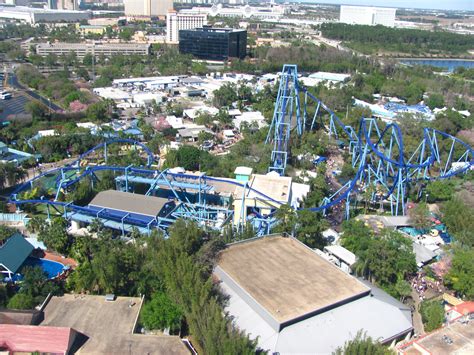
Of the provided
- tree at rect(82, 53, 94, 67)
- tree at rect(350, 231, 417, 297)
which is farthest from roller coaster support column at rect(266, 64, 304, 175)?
tree at rect(82, 53, 94, 67)

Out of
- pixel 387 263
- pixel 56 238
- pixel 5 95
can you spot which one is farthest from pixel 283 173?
pixel 5 95

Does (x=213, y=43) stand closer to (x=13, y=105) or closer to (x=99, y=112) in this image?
(x=13, y=105)

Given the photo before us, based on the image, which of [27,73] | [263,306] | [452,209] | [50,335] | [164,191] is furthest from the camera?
[27,73]

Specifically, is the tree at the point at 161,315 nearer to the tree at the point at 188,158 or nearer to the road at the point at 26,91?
the tree at the point at 188,158

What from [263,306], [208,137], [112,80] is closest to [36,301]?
[263,306]

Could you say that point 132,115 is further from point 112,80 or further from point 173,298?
point 173,298

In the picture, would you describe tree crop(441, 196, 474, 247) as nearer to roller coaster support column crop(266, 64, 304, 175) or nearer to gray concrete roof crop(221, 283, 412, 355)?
gray concrete roof crop(221, 283, 412, 355)
